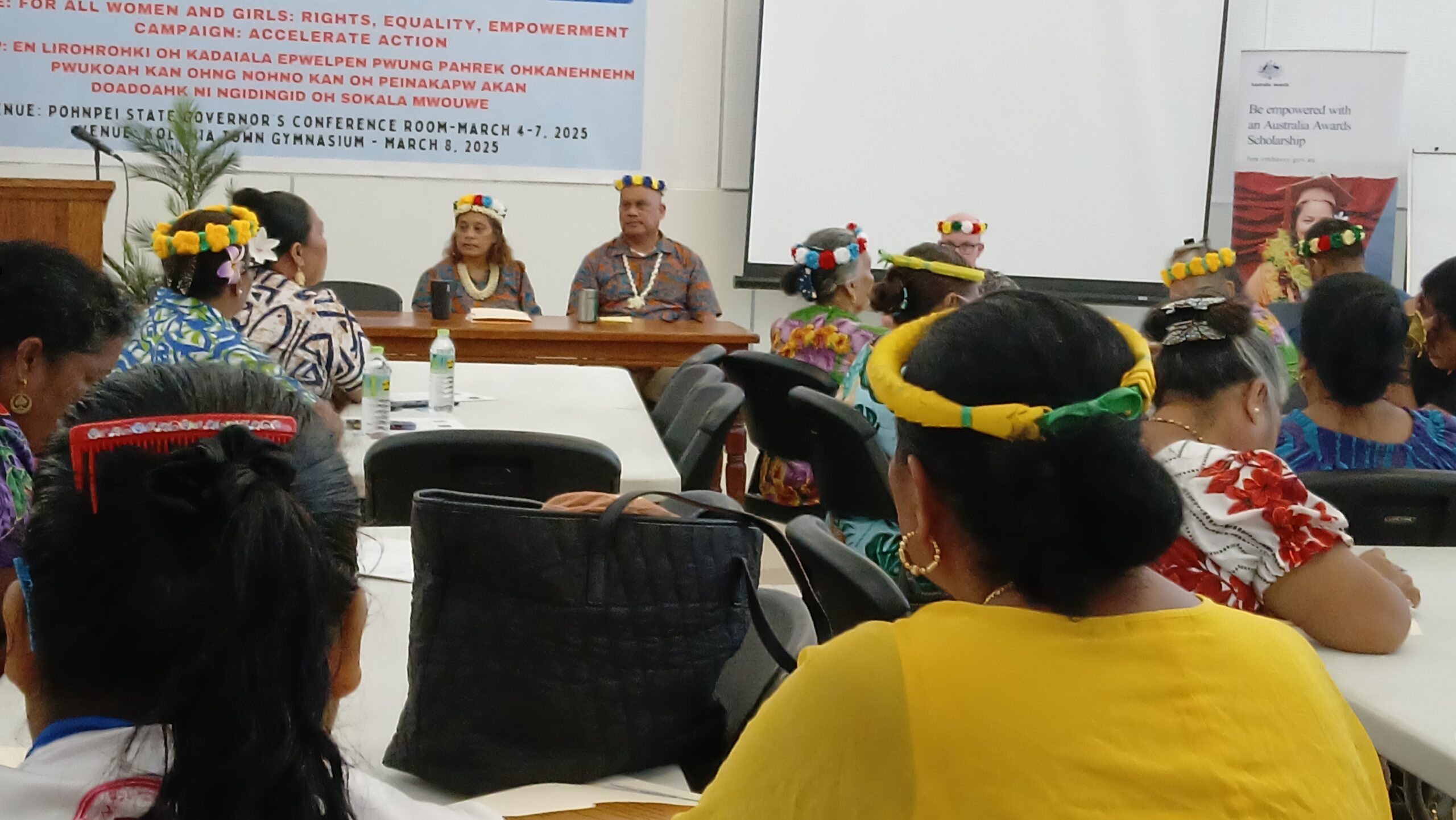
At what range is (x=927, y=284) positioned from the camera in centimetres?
313

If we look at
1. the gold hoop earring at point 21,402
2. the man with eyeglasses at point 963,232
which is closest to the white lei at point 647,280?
the man with eyeglasses at point 963,232

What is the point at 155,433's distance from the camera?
80 centimetres

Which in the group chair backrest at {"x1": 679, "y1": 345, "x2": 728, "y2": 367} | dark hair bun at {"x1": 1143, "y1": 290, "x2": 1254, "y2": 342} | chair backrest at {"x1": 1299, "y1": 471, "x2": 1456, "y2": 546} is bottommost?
chair backrest at {"x1": 1299, "y1": 471, "x2": 1456, "y2": 546}

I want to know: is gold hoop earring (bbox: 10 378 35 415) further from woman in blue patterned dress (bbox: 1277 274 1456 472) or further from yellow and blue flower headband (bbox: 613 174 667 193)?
yellow and blue flower headband (bbox: 613 174 667 193)

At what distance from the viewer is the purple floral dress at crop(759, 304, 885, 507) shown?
3.85 m

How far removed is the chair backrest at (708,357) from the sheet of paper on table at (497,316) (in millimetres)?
1519

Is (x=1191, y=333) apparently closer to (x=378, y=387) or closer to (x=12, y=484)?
(x=12, y=484)

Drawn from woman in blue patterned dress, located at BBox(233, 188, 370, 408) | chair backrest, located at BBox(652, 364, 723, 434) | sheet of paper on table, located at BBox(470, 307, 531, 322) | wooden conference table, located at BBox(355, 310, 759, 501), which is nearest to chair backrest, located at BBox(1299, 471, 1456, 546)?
chair backrest, located at BBox(652, 364, 723, 434)

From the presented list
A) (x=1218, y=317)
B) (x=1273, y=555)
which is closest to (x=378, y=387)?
(x=1218, y=317)

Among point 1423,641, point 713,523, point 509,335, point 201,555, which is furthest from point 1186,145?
point 201,555

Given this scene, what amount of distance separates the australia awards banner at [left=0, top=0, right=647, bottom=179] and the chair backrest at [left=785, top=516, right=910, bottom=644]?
532 cm

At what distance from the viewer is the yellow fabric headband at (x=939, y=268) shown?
311 centimetres

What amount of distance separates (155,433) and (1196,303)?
146 cm

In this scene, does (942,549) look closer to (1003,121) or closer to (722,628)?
(722,628)
